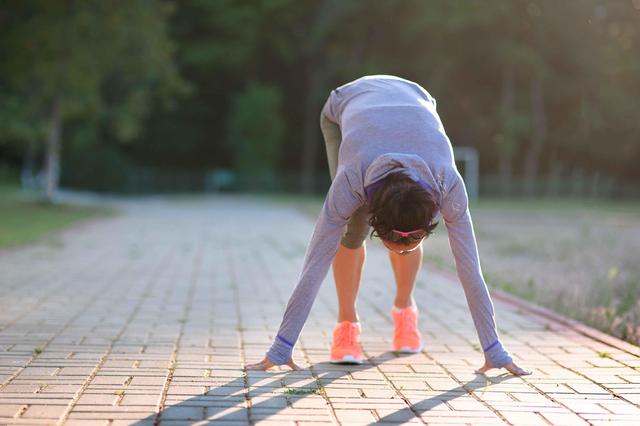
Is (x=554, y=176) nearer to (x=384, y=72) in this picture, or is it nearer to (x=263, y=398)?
(x=384, y=72)

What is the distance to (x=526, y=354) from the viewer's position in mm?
4863

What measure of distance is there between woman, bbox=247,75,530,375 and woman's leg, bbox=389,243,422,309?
47 cm

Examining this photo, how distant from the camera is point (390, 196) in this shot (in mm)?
A: 3578

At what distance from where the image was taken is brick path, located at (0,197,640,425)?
347 cm

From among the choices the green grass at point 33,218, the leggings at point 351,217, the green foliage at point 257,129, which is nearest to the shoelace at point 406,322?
the leggings at point 351,217

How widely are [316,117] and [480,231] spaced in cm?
2956

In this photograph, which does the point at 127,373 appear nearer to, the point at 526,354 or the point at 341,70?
the point at 526,354

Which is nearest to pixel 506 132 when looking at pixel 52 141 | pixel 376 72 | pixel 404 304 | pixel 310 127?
pixel 376 72

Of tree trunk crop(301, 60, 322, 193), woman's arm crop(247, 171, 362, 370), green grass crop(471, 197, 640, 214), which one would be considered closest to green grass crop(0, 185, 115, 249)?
woman's arm crop(247, 171, 362, 370)

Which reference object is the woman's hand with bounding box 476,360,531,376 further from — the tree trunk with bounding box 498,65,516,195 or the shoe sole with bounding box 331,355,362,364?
the tree trunk with bounding box 498,65,516,195

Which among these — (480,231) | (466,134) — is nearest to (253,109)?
(466,134)

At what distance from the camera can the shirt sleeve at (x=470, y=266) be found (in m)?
3.84

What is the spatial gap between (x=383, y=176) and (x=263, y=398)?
1081mm

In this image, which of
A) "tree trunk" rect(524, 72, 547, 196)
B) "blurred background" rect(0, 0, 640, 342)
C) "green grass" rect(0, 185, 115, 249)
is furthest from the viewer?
"tree trunk" rect(524, 72, 547, 196)
